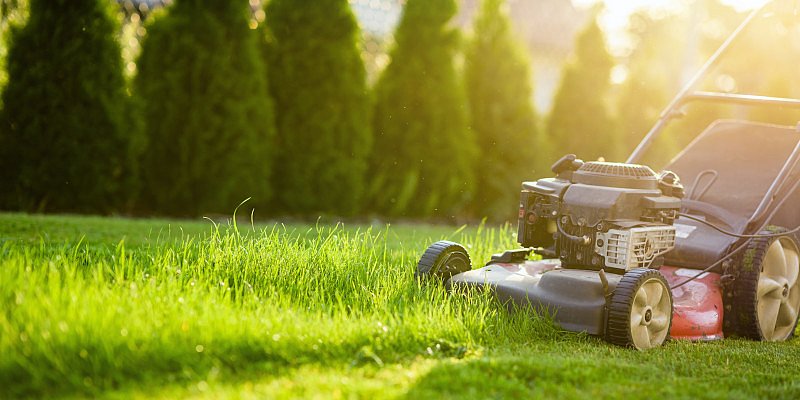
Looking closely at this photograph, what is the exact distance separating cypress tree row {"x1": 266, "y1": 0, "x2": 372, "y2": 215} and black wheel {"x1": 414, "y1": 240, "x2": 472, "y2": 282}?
A: 14.9 ft

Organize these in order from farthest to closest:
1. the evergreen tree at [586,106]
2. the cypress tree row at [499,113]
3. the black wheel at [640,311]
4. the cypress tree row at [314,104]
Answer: the evergreen tree at [586,106] → the cypress tree row at [499,113] → the cypress tree row at [314,104] → the black wheel at [640,311]

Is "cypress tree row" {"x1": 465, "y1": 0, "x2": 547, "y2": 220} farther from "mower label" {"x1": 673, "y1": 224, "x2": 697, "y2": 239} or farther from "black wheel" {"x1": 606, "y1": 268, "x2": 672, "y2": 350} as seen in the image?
"black wheel" {"x1": 606, "y1": 268, "x2": 672, "y2": 350}

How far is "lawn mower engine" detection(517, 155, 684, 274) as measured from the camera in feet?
15.6

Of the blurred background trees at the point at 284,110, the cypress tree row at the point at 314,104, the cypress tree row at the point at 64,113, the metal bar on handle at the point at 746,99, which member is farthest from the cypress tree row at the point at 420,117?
the metal bar on handle at the point at 746,99

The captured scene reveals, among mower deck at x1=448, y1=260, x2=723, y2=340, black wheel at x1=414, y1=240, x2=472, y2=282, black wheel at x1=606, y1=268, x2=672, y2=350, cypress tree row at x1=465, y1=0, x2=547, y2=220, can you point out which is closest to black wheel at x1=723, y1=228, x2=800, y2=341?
mower deck at x1=448, y1=260, x2=723, y2=340

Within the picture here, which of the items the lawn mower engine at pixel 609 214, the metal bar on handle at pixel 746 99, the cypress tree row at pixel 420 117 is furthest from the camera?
the cypress tree row at pixel 420 117

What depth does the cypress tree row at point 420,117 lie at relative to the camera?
10414 mm

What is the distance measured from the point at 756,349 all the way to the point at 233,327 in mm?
2866

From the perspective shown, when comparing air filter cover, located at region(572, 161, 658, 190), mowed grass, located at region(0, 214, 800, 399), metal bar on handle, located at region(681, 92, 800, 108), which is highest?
metal bar on handle, located at region(681, 92, 800, 108)

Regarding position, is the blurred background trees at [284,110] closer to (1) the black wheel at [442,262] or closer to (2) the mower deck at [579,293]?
(2) the mower deck at [579,293]

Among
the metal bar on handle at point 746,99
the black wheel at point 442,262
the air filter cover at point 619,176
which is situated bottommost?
the black wheel at point 442,262

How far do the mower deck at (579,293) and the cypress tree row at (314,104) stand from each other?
4608mm

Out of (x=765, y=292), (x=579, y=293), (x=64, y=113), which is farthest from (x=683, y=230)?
(x=64, y=113)

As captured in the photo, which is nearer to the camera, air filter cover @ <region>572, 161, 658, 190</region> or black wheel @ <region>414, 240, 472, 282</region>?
air filter cover @ <region>572, 161, 658, 190</region>
